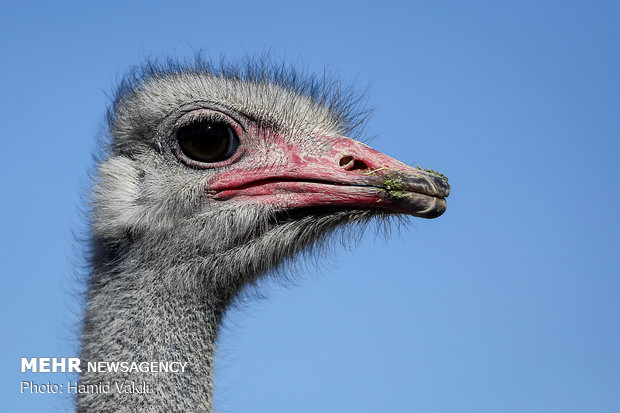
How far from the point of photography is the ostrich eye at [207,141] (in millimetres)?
4715

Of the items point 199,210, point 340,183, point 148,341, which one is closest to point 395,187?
point 340,183

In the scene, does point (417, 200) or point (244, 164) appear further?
point (244, 164)

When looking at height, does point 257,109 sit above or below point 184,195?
above

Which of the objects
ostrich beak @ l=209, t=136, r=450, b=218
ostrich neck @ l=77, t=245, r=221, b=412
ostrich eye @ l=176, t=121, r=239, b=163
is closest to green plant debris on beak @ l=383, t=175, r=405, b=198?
ostrich beak @ l=209, t=136, r=450, b=218

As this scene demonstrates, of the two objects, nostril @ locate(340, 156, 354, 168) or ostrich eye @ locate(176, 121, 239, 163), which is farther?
ostrich eye @ locate(176, 121, 239, 163)

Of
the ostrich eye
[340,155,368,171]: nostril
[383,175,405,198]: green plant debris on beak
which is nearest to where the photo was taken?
[383,175,405,198]: green plant debris on beak

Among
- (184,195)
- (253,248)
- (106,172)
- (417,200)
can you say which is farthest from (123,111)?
(417,200)

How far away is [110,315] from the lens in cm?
456

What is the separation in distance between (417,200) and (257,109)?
1009 millimetres

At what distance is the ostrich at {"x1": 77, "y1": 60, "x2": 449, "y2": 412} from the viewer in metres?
4.42

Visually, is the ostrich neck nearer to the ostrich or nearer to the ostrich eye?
the ostrich

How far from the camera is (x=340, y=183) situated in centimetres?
450

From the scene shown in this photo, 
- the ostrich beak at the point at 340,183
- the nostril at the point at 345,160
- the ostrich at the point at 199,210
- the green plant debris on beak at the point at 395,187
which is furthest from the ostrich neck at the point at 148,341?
the green plant debris on beak at the point at 395,187

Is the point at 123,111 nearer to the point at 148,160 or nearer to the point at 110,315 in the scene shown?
the point at 148,160
